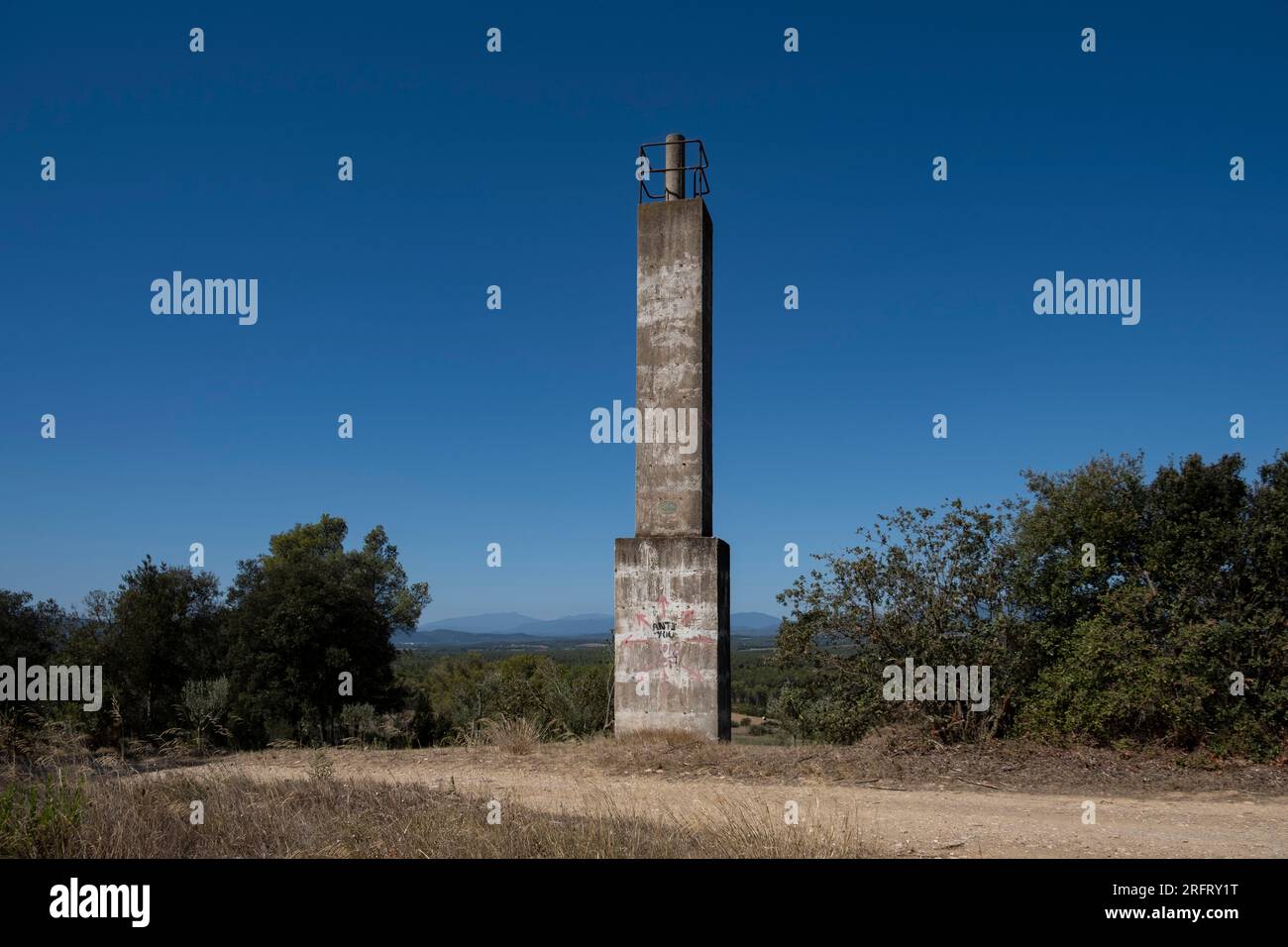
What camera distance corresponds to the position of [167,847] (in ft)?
20.9

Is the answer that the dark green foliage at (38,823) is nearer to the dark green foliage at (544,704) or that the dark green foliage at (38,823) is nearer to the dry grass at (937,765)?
the dry grass at (937,765)

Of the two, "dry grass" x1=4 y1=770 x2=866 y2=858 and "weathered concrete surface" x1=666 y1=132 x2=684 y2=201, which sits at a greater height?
"weathered concrete surface" x1=666 y1=132 x2=684 y2=201

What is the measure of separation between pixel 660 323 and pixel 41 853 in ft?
32.0

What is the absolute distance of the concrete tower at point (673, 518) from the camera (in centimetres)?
1252

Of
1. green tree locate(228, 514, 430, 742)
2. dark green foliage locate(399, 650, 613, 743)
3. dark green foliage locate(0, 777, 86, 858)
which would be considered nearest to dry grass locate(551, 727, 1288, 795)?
dark green foliage locate(399, 650, 613, 743)

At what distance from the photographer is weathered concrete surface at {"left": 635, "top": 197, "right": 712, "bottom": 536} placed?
1296cm

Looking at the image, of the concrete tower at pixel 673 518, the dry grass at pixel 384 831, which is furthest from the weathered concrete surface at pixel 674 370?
→ the dry grass at pixel 384 831

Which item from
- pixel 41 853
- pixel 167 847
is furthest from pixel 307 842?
pixel 41 853

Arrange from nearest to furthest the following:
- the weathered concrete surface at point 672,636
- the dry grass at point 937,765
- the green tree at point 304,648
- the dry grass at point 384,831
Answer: the dry grass at point 384,831, the dry grass at point 937,765, the weathered concrete surface at point 672,636, the green tree at point 304,648

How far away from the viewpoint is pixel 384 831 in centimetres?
652

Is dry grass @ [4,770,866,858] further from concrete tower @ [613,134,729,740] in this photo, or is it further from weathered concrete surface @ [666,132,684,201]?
weathered concrete surface @ [666,132,684,201]

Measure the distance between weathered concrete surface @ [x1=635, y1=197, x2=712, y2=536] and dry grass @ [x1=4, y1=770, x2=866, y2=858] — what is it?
563cm

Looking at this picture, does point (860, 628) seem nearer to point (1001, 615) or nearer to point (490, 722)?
point (1001, 615)

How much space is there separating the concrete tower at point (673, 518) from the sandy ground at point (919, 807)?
5.43ft
